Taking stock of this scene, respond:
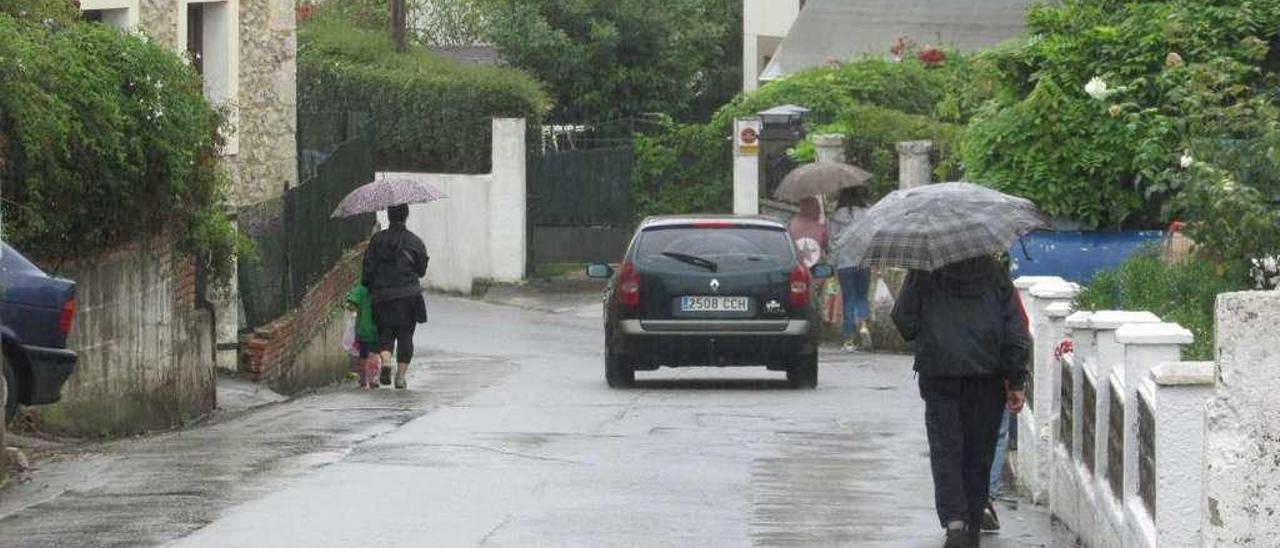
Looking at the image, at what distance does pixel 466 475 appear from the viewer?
503 inches

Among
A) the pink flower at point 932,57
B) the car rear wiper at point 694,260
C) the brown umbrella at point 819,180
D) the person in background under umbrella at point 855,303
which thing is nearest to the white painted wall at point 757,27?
the pink flower at point 932,57

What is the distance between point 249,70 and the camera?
27.7 m

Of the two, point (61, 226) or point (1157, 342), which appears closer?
point (1157, 342)

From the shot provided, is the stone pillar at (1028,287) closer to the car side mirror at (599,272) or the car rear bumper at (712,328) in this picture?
the car rear bumper at (712,328)

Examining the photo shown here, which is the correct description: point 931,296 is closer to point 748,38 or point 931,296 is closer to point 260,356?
point 260,356

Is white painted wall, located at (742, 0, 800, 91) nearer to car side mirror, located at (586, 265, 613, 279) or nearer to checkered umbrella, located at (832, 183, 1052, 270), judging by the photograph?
car side mirror, located at (586, 265, 613, 279)

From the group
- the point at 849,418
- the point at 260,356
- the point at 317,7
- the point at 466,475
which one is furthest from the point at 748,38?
the point at 466,475

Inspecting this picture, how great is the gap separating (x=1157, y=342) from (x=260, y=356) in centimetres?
1433

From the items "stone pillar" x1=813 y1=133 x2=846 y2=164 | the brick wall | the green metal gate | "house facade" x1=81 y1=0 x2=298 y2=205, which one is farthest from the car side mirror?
the green metal gate

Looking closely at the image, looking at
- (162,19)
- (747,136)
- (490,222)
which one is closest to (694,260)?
(162,19)

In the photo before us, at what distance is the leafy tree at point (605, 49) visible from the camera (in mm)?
44750

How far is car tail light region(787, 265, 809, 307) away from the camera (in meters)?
20.1

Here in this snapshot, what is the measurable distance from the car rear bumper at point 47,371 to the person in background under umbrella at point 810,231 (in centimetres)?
1329

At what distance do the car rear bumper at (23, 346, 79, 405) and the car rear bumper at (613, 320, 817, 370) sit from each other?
21.7 ft
